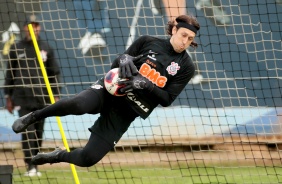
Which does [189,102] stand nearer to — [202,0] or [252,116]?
Result: [252,116]

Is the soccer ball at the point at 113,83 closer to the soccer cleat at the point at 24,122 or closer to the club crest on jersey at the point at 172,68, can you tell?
the club crest on jersey at the point at 172,68

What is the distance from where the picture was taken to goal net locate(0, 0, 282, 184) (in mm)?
11133

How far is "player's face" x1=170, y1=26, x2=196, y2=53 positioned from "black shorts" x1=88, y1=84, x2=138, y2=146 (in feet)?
2.16

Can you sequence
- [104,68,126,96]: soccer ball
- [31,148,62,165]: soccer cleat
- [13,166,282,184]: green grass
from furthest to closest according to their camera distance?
[13,166,282,184]: green grass, [31,148,62,165]: soccer cleat, [104,68,126,96]: soccer ball

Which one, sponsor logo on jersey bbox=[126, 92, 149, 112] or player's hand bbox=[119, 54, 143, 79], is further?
sponsor logo on jersey bbox=[126, 92, 149, 112]

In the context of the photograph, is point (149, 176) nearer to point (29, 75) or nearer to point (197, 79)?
point (197, 79)

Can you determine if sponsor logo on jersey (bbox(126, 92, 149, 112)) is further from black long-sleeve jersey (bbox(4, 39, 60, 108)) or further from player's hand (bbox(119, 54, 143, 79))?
black long-sleeve jersey (bbox(4, 39, 60, 108))

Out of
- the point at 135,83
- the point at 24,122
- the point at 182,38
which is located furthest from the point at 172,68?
the point at 24,122

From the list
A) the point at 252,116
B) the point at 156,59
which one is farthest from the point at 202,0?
the point at 156,59

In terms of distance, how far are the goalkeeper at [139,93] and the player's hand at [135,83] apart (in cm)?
7

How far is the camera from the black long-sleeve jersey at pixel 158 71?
312 inches

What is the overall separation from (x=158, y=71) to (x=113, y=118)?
0.57 m

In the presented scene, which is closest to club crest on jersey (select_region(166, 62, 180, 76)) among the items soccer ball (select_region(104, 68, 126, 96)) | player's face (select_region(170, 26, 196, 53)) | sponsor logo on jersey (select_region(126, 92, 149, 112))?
player's face (select_region(170, 26, 196, 53))

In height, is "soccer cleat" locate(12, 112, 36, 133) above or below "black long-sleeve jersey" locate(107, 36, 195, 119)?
below
